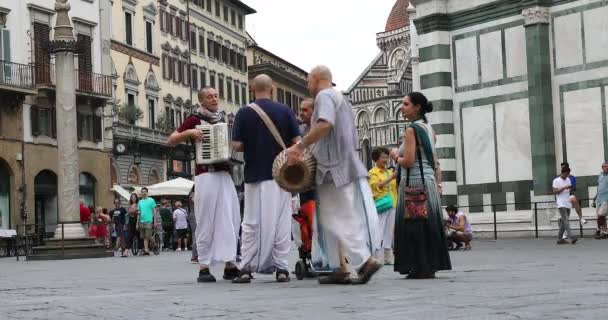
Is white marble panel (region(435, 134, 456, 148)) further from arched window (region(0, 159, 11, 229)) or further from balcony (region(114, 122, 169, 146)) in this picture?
balcony (region(114, 122, 169, 146))

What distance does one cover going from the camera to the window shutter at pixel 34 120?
147 ft

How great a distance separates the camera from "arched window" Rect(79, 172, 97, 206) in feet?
157

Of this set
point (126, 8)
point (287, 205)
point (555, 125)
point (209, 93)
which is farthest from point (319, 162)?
point (126, 8)

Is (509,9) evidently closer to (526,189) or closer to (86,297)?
(526,189)

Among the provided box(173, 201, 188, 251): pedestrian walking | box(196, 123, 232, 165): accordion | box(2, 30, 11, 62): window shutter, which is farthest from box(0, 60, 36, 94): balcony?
box(196, 123, 232, 165): accordion

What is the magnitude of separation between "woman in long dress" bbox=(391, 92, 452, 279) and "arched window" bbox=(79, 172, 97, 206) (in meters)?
38.1

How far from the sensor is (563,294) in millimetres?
7562

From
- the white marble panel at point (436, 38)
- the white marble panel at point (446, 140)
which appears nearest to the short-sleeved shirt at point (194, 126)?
the white marble panel at point (446, 140)

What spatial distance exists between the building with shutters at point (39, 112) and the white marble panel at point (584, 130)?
21.0 meters

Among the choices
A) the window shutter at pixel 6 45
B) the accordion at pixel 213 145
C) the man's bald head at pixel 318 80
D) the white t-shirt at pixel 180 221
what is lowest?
the white t-shirt at pixel 180 221

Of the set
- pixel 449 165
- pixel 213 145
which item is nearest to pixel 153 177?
pixel 449 165

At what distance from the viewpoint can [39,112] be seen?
45.2 metres

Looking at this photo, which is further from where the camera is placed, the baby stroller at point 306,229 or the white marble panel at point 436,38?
the white marble panel at point 436,38

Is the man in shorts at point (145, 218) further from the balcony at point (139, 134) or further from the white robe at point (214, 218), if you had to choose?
the balcony at point (139, 134)
